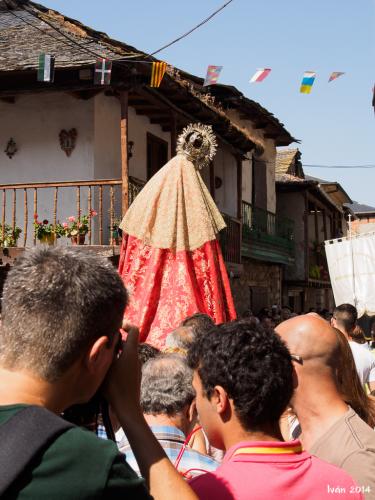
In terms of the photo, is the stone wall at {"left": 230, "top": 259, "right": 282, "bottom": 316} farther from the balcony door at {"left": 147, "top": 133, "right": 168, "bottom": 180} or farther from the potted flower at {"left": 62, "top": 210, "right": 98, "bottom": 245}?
the potted flower at {"left": 62, "top": 210, "right": 98, "bottom": 245}

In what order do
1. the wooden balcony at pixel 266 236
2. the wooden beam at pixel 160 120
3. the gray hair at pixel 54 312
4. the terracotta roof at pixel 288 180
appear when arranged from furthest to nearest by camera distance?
the terracotta roof at pixel 288 180
the wooden balcony at pixel 266 236
the wooden beam at pixel 160 120
the gray hair at pixel 54 312

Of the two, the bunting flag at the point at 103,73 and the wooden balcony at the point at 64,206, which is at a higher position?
the bunting flag at the point at 103,73

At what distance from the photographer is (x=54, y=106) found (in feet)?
40.4

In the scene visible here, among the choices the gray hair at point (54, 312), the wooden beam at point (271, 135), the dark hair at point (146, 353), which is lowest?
the dark hair at point (146, 353)

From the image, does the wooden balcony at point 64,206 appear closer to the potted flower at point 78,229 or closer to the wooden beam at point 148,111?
the potted flower at point 78,229

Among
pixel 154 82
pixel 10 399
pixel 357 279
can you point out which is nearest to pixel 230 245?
pixel 357 279

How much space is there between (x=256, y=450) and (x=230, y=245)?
13.8 meters

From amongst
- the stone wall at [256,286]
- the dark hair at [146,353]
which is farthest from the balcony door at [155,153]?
the dark hair at [146,353]

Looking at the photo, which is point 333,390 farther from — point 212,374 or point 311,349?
point 212,374

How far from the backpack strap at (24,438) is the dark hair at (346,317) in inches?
205

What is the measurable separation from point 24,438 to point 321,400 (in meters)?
1.57

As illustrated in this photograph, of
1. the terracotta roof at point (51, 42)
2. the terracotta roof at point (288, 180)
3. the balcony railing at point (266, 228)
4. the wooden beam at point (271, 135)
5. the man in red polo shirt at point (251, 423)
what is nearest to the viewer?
the man in red polo shirt at point (251, 423)

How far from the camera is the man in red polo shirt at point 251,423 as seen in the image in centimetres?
200

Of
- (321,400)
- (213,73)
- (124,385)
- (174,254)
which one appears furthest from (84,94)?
(124,385)
